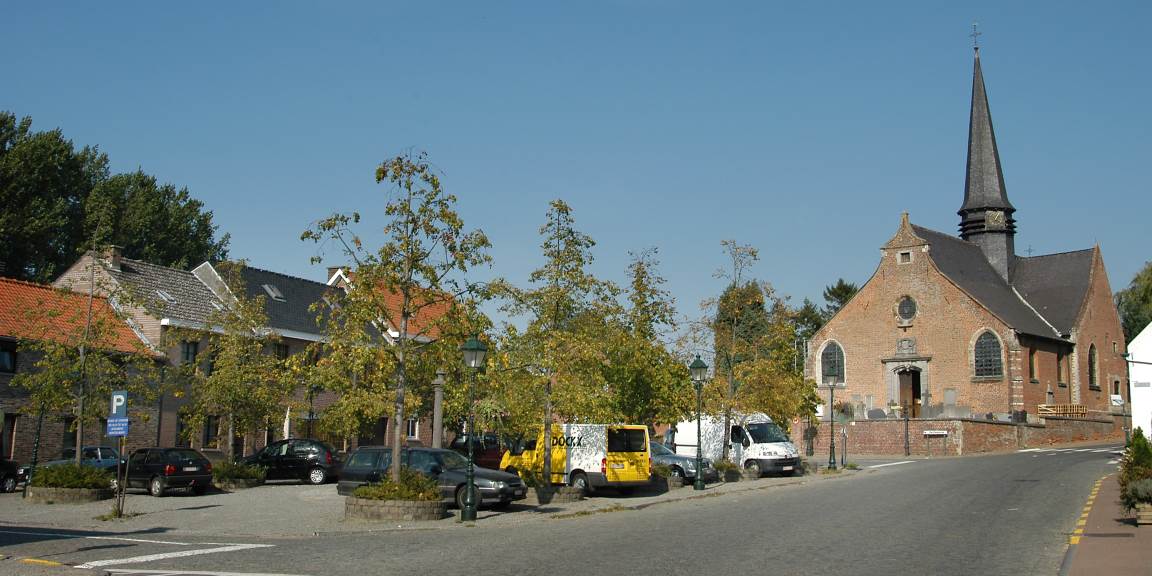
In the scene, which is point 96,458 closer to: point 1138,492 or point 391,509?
point 391,509

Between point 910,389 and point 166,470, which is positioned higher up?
point 910,389

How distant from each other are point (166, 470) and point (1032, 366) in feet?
149

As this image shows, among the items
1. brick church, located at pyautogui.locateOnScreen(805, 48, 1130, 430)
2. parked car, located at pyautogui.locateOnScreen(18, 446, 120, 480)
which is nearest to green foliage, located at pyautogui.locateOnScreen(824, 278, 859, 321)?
brick church, located at pyautogui.locateOnScreen(805, 48, 1130, 430)

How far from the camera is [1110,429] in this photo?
5600 centimetres

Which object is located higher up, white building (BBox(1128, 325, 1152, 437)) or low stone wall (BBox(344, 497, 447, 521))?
white building (BBox(1128, 325, 1152, 437))

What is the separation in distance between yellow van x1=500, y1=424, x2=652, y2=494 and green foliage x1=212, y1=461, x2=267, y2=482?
365 inches

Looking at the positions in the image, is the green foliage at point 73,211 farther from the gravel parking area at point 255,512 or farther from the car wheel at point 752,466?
the car wheel at point 752,466

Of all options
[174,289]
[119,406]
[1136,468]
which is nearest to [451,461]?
[119,406]

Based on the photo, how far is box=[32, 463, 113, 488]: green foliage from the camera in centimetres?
2484

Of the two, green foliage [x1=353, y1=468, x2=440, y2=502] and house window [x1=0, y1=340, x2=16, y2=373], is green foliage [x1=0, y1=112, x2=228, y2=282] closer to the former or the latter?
house window [x1=0, y1=340, x2=16, y2=373]

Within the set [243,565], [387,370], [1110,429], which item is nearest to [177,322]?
[387,370]

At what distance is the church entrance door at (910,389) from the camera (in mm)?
58559

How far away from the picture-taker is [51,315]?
27938 millimetres

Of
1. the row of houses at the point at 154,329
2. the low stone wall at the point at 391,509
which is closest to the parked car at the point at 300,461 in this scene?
the row of houses at the point at 154,329
